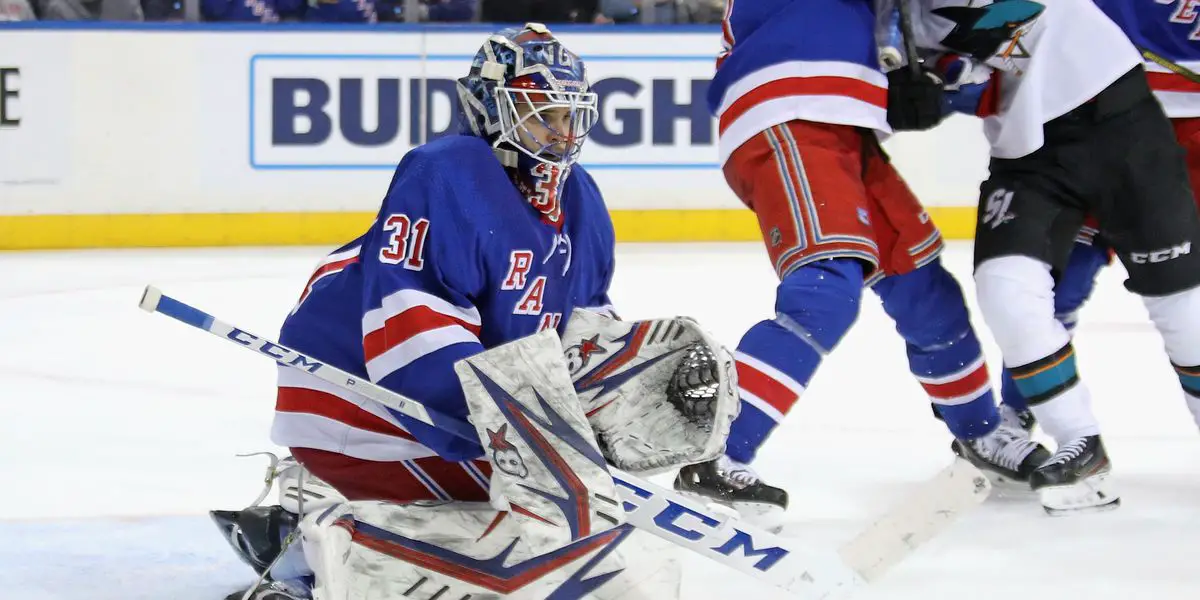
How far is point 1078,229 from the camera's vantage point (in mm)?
2510

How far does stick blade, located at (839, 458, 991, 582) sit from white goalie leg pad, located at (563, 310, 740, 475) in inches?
8.7

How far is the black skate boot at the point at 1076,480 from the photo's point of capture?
7.76 feet

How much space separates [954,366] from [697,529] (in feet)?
3.09

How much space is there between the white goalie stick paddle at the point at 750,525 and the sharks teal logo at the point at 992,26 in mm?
829

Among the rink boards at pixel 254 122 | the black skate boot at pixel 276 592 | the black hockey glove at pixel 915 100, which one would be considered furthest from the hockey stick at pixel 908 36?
the rink boards at pixel 254 122

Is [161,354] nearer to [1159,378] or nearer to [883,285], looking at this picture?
[883,285]

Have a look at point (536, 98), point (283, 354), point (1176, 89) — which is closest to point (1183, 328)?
point (1176, 89)

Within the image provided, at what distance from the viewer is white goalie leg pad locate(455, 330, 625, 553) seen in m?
1.57

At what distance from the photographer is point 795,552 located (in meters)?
1.74

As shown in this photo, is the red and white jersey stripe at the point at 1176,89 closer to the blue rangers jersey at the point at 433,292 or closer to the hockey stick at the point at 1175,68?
the hockey stick at the point at 1175,68

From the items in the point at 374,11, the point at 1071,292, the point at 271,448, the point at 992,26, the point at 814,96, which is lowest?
the point at 271,448

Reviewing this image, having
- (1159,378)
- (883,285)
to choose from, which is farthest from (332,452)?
(1159,378)

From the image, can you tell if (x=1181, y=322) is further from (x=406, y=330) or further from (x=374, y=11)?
(x=374, y=11)

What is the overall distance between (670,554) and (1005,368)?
107cm
